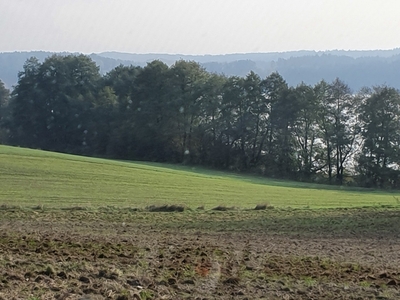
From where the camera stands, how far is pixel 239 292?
910 cm

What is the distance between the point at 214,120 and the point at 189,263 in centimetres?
4879

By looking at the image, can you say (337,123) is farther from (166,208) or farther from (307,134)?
(166,208)

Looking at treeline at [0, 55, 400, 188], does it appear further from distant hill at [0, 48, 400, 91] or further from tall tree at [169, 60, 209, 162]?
distant hill at [0, 48, 400, 91]

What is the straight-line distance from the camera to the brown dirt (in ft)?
29.6

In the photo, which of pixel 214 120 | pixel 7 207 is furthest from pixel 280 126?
pixel 7 207

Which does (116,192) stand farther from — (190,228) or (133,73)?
(133,73)

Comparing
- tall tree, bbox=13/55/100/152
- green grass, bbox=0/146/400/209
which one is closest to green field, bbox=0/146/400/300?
Answer: green grass, bbox=0/146/400/209

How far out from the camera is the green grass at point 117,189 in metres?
25.8

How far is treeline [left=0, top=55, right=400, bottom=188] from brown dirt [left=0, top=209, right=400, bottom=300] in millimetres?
35194

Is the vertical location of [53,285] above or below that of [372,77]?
below

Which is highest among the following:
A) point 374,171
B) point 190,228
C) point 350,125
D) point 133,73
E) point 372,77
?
point 372,77

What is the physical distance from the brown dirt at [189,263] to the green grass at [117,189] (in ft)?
24.9

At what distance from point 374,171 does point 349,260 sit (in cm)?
3943

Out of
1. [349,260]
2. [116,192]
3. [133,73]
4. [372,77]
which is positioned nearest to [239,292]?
[349,260]
